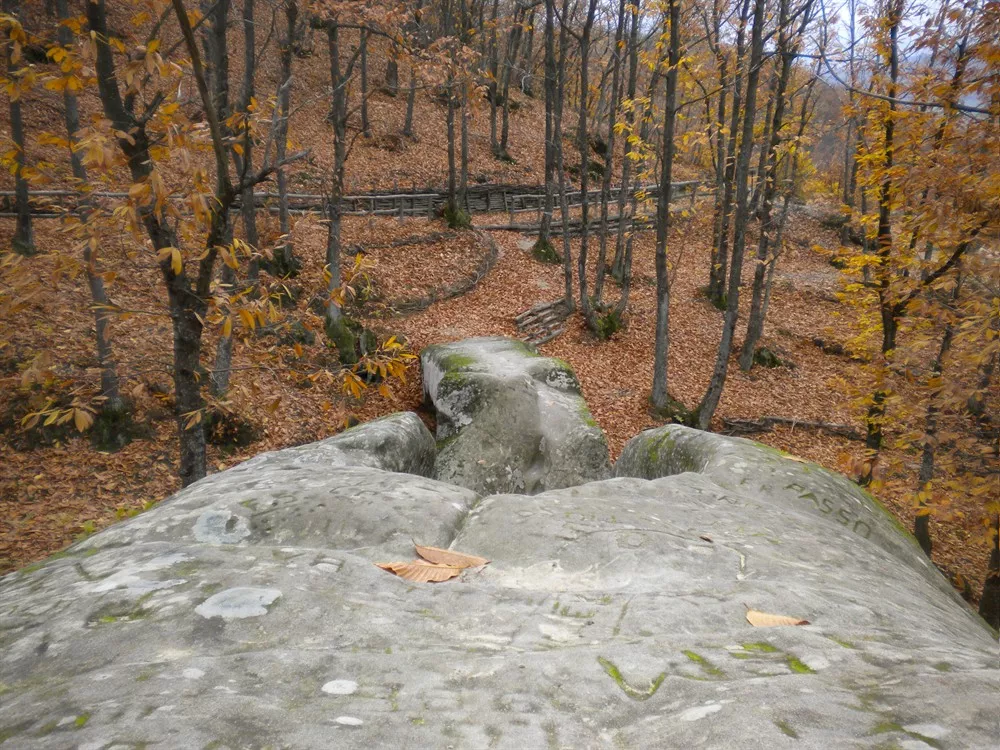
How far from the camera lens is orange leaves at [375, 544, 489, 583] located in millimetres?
3027

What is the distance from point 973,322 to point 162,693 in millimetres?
6832

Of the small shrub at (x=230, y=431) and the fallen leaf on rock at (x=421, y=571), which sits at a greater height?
the fallen leaf on rock at (x=421, y=571)

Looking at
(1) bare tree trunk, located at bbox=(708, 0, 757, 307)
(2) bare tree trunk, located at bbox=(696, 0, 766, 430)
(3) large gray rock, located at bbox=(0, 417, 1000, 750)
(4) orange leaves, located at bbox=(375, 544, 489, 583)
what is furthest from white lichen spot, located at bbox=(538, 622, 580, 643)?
(1) bare tree trunk, located at bbox=(708, 0, 757, 307)

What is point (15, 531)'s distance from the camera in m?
8.10

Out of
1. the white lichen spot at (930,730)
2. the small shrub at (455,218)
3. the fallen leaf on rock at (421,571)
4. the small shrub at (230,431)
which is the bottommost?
the small shrub at (230,431)

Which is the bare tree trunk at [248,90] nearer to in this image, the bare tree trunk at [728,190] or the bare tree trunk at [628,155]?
the bare tree trunk at [628,155]

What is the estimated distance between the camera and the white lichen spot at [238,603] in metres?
2.27

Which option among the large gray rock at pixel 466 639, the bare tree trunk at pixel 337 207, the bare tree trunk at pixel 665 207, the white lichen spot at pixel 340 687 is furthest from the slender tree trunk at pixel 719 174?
the white lichen spot at pixel 340 687

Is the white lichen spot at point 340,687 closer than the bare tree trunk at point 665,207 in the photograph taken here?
Yes

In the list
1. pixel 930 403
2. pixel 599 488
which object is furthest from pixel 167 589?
pixel 930 403

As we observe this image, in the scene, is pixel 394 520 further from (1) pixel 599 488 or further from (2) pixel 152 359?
(2) pixel 152 359

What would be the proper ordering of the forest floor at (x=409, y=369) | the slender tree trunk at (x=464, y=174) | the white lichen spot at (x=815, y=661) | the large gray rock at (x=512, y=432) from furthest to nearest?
the slender tree trunk at (x=464, y=174) < the large gray rock at (x=512, y=432) < the forest floor at (x=409, y=369) < the white lichen spot at (x=815, y=661)

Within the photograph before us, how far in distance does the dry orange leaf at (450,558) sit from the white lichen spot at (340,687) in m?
1.31

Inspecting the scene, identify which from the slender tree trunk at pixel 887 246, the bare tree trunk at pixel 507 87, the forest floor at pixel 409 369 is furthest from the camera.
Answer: the bare tree trunk at pixel 507 87
